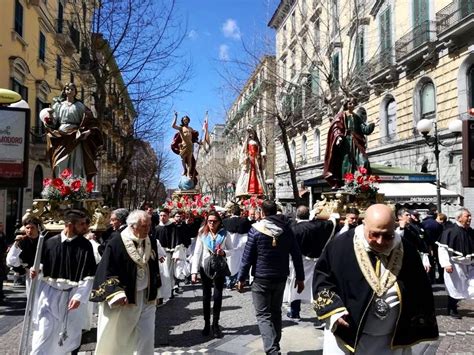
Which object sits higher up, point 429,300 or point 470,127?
point 470,127

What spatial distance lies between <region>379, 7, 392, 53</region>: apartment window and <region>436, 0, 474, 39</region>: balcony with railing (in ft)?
14.2

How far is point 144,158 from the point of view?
41938 millimetres

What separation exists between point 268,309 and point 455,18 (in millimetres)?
18549

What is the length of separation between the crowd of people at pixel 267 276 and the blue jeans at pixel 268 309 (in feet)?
0.04

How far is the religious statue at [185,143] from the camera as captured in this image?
49.0 feet

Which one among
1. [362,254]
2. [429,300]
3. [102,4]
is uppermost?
[102,4]

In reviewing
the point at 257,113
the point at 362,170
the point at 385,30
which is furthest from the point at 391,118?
the point at 362,170

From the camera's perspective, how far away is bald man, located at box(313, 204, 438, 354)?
307 cm

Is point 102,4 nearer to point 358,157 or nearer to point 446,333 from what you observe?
point 358,157

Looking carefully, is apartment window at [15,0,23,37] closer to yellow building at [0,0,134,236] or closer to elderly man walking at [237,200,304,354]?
yellow building at [0,0,134,236]

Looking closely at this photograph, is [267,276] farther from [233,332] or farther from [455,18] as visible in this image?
[455,18]

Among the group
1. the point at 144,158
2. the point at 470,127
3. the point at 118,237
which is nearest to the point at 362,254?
the point at 118,237

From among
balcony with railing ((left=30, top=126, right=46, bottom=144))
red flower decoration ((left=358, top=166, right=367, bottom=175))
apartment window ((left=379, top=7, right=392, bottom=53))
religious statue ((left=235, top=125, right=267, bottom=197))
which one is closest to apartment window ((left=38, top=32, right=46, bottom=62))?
balcony with railing ((left=30, top=126, right=46, bottom=144))

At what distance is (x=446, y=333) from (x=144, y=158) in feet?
123
